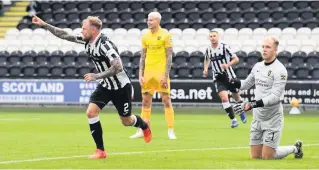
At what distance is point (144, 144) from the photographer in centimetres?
1477

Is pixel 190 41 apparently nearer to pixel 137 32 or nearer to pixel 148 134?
pixel 137 32

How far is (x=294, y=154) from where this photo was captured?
12.2 meters

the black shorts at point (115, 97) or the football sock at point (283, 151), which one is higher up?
the black shorts at point (115, 97)

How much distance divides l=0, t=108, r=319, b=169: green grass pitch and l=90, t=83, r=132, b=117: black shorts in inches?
29.8

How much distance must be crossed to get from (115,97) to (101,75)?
0.82 metres

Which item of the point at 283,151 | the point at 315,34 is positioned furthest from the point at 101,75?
the point at 315,34

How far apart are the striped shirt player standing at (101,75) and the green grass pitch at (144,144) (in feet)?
1.92

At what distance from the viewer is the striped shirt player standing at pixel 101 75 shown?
38.9 ft

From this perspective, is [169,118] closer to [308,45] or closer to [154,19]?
[154,19]

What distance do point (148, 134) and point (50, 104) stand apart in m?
16.0

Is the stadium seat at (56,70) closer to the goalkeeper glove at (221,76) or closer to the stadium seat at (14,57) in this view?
the stadium seat at (14,57)

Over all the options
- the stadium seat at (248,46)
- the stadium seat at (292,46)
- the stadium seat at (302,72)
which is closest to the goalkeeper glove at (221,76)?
the stadium seat at (302,72)

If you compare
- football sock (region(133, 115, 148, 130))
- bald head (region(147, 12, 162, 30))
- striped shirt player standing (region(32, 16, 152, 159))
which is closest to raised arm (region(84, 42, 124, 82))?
striped shirt player standing (region(32, 16, 152, 159))

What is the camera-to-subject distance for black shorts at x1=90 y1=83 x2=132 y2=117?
40.3 feet
